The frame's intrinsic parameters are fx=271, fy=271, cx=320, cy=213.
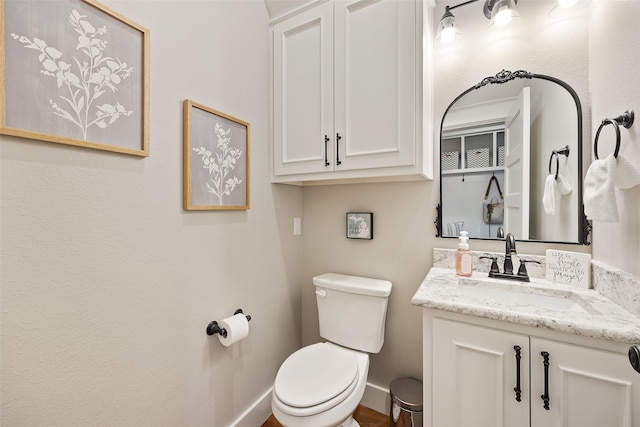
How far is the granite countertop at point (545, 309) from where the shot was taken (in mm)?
815

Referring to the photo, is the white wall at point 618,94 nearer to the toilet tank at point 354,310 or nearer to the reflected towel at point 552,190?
the reflected towel at point 552,190

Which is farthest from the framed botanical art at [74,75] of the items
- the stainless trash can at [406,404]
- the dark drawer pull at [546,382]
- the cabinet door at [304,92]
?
the stainless trash can at [406,404]

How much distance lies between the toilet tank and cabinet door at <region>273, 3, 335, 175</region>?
0.69m

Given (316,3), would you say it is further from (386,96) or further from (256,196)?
(256,196)

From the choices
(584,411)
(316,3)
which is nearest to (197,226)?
(316,3)

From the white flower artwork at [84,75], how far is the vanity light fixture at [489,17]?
1.51m

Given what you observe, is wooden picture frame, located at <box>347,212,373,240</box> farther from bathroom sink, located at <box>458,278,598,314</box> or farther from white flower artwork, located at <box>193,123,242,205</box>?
white flower artwork, located at <box>193,123,242,205</box>

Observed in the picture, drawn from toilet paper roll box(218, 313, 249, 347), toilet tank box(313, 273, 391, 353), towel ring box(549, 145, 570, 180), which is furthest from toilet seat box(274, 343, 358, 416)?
towel ring box(549, 145, 570, 180)

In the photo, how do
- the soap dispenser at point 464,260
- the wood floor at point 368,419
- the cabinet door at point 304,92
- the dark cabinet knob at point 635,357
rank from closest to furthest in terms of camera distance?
1. the dark cabinet knob at point 635,357
2. the soap dispenser at point 464,260
3. the cabinet door at point 304,92
4. the wood floor at point 368,419

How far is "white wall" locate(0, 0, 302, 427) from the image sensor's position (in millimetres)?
768

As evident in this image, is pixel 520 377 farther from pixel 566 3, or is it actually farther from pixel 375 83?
pixel 566 3

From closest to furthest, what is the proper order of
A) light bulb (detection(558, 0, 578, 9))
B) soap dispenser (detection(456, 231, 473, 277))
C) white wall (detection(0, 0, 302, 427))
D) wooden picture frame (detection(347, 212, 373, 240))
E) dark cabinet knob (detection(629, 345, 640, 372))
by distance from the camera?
1. dark cabinet knob (detection(629, 345, 640, 372))
2. white wall (detection(0, 0, 302, 427))
3. light bulb (detection(558, 0, 578, 9))
4. soap dispenser (detection(456, 231, 473, 277))
5. wooden picture frame (detection(347, 212, 373, 240))

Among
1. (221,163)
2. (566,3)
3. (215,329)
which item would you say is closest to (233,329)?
(215,329)

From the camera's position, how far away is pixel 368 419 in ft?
5.33
